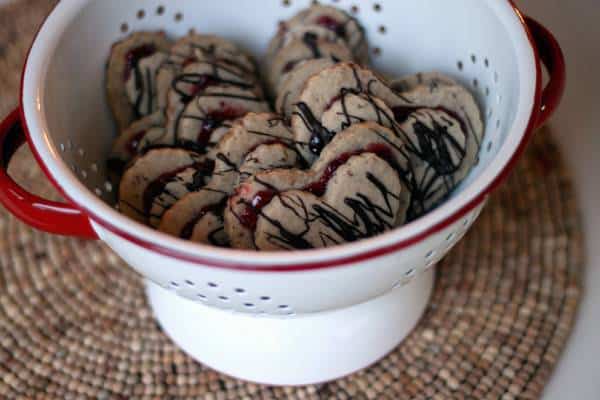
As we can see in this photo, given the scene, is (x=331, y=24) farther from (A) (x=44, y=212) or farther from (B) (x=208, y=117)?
(A) (x=44, y=212)

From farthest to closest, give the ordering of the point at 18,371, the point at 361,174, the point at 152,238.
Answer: the point at 18,371
the point at 361,174
the point at 152,238

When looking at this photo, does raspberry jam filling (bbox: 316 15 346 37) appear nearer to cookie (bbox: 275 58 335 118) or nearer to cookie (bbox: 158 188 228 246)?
cookie (bbox: 275 58 335 118)

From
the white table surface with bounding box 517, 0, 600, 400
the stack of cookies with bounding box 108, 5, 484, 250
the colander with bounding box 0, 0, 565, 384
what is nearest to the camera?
the colander with bounding box 0, 0, 565, 384

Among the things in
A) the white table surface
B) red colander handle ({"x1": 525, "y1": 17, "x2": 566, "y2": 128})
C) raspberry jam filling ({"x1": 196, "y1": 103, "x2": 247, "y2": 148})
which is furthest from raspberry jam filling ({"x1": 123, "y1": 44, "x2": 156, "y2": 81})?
the white table surface

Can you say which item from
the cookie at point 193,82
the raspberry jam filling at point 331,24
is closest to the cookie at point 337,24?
the raspberry jam filling at point 331,24

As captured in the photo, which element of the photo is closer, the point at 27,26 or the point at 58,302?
the point at 58,302

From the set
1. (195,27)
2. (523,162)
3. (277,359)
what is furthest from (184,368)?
(523,162)

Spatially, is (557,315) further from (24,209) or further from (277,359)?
(24,209)
